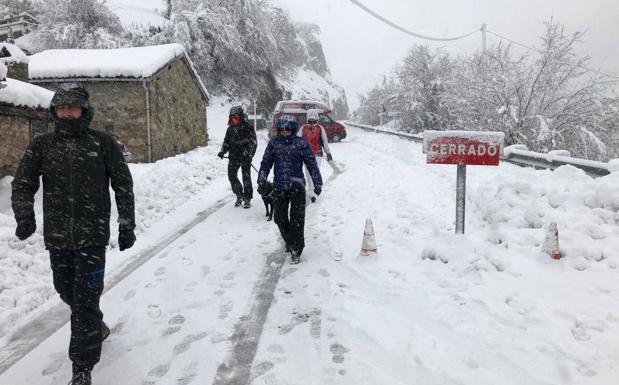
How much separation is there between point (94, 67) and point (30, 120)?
19.6ft

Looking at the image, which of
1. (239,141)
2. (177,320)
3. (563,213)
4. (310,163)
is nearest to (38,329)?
(177,320)

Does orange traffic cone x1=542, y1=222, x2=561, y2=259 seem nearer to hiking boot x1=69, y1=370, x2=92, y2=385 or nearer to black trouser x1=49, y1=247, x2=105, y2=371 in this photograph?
black trouser x1=49, y1=247, x2=105, y2=371

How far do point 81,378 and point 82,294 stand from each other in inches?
22.7

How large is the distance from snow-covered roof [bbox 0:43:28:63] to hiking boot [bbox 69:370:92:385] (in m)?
8.63

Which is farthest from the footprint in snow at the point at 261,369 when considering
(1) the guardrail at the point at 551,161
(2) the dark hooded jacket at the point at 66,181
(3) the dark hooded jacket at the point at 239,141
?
(1) the guardrail at the point at 551,161

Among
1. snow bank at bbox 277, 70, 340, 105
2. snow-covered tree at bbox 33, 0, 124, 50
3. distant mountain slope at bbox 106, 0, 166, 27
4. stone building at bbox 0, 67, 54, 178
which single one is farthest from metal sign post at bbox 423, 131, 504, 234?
snow bank at bbox 277, 70, 340, 105

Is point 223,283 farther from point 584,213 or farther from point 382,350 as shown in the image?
point 584,213

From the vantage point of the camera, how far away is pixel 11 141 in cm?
872

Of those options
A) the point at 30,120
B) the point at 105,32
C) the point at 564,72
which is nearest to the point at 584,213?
the point at 30,120

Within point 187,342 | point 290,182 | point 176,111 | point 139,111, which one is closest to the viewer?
point 187,342

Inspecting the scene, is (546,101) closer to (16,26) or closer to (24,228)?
(24,228)

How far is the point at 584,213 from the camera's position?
5871 millimetres

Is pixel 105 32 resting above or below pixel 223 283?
above

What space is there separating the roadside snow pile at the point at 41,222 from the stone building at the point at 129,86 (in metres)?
1.54
